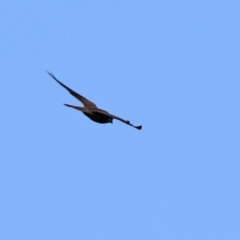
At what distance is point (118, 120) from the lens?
57.4 feet

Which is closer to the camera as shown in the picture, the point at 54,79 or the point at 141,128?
the point at 141,128

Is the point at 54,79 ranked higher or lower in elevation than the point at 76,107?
higher

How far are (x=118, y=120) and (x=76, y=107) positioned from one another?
1370 millimetres

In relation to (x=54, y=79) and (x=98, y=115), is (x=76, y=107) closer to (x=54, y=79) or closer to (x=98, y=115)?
(x=98, y=115)

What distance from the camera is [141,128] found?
645 inches

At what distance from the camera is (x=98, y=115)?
1850 centimetres

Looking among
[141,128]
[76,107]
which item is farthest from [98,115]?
[141,128]

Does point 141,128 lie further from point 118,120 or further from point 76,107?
point 76,107

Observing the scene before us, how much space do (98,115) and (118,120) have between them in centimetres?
114

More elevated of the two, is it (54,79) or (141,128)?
(54,79)

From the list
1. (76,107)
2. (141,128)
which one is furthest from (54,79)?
(141,128)

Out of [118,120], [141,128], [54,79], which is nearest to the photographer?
[141,128]

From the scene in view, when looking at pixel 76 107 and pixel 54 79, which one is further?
pixel 54 79

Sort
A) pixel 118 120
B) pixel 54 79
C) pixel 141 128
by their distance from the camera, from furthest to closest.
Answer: pixel 54 79 → pixel 118 120 → pixel 141 128
